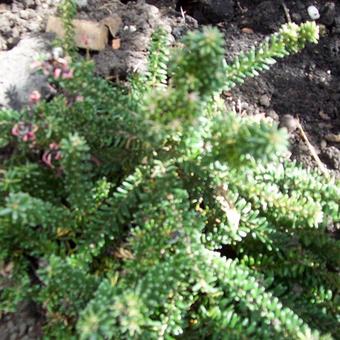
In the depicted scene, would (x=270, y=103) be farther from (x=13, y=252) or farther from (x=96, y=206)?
→ (x=13, y=252)

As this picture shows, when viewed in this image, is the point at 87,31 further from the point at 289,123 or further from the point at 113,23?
the point at 289,123

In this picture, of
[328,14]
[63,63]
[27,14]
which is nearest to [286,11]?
[328,14]

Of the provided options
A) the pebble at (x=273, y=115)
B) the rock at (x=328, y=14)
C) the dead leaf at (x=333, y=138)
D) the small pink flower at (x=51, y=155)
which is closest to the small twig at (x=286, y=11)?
the rock at (x=328, y=14)

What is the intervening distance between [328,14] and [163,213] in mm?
1378

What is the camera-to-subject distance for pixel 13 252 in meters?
1.76

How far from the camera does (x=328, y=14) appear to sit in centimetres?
252

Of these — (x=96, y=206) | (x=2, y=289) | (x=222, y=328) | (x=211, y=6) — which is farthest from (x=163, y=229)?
(x=211, y=6)

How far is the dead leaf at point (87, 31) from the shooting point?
7.32 ft

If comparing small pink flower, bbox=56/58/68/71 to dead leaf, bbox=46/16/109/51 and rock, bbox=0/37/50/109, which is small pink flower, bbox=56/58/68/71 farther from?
dead leaf, bbox=46/16/109/51

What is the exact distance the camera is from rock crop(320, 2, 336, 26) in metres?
2.52

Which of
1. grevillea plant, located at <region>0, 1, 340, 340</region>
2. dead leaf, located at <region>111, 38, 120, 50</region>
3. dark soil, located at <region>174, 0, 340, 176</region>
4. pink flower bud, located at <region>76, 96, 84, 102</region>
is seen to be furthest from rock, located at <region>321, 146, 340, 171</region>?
pink flower bud, located at <region>76, 96, 84, 102</region>

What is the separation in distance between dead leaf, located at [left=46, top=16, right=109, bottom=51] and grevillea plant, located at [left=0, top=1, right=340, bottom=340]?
38 centimetres

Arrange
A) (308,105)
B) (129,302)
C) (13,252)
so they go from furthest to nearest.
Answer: (308,105), (13,252), (129,302)

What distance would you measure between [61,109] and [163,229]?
460mm
